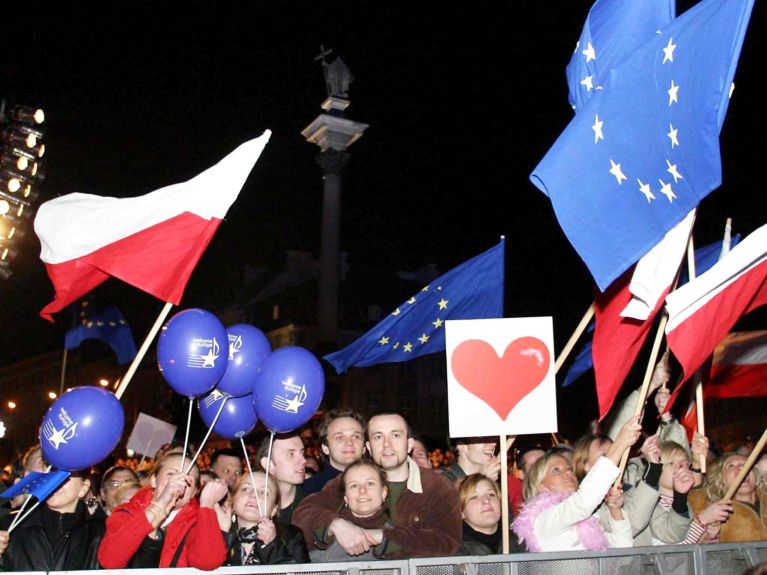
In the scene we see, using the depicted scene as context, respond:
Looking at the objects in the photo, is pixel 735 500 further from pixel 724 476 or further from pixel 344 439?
pixel 344 439

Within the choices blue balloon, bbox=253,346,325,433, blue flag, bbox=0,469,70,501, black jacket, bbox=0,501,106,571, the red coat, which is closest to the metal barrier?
the red coat

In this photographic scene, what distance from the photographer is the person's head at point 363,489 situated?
5.55m

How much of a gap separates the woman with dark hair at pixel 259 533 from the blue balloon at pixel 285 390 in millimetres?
552

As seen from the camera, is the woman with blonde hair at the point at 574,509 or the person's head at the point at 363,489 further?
the person's head at the point at 363,489

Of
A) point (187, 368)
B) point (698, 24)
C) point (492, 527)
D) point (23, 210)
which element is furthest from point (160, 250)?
point (23, 210)

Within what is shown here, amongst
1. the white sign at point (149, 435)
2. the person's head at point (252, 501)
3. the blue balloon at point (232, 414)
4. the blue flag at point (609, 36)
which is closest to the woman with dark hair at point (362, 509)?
the person's head at point (252, 501)

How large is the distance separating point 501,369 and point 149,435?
5448 millimetres

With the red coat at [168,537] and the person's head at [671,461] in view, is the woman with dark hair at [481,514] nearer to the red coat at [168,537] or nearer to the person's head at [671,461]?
the person's head at [671,461]

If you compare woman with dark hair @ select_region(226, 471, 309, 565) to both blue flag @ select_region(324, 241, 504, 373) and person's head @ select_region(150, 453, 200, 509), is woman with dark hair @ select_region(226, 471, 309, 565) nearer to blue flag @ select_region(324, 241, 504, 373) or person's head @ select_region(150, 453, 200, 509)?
person's head @ select_region(150, 453, 200, 509)

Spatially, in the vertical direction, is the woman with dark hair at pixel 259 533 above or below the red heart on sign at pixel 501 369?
below

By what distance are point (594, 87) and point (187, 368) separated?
3282 millimetres

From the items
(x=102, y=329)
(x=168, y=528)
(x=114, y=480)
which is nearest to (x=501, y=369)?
(x=168, y=528)

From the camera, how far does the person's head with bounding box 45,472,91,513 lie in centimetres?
537

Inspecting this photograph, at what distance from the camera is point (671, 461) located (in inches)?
237
